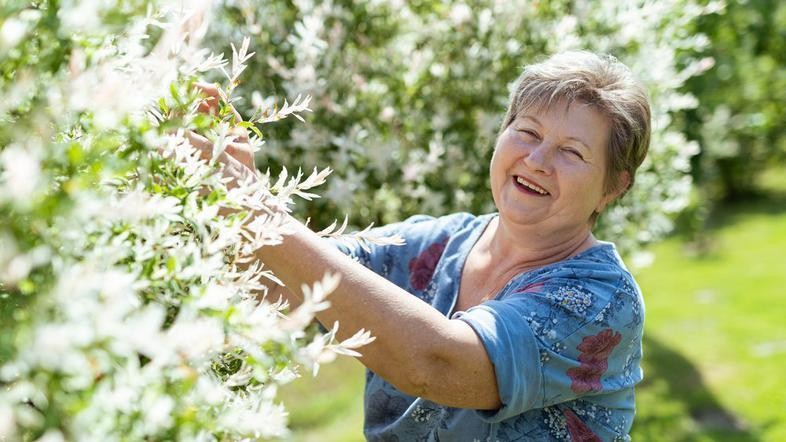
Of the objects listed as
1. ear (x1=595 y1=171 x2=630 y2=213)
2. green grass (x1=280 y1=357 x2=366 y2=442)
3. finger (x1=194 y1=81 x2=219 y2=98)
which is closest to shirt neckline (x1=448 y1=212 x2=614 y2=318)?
ear (x1=595 y1=171 x2=630 y2=213)

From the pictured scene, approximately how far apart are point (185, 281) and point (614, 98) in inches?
64.8

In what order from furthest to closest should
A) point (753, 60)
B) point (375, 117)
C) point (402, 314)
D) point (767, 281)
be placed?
point (753, 60)
point (767, 281)
point (375, 117)
point (402, 314)

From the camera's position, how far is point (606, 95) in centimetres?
278

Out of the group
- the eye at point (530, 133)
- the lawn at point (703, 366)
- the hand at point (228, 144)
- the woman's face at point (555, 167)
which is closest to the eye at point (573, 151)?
the woman's face at point (555, 167)

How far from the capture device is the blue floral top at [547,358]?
239cm

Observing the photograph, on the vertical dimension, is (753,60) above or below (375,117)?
below

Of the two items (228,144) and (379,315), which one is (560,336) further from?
(228,144)

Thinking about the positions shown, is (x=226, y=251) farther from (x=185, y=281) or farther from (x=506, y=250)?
(x=506, y=250)

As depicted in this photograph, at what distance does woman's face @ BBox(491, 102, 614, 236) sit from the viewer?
9.03 ft

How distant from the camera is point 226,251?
6.05 ft

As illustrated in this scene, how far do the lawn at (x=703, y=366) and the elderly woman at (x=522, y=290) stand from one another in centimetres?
382

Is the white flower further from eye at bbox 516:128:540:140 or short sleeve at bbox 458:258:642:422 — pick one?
eye at bbox 516:128:540:140

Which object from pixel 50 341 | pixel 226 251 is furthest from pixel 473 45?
pixel 50 341

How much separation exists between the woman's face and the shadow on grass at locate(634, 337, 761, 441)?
424 cm
